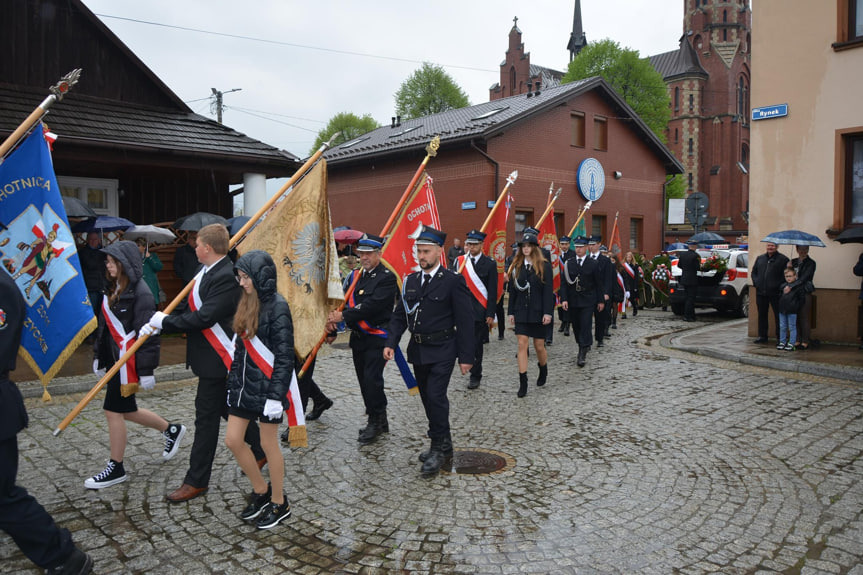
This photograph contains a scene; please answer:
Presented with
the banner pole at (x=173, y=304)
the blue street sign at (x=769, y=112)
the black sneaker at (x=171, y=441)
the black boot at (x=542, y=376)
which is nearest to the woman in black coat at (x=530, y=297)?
the black boot at (x=542, y=376)

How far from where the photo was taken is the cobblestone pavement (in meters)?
3.91

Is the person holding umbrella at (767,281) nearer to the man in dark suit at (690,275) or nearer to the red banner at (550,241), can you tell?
the red banner at (550,241)

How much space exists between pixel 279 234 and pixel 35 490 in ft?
8.72

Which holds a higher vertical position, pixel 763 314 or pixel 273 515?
pixel 763 314

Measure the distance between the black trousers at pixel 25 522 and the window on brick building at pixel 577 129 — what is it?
2570 cm

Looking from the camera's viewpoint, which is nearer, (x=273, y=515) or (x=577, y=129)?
(x=273, y=515)

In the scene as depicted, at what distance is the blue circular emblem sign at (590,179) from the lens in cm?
2703

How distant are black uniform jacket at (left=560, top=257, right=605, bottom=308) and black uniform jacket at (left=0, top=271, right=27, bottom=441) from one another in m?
8.76

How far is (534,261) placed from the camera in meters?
8.58

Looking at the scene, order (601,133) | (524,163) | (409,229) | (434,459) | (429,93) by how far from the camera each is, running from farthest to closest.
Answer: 1. (429,93)
2. (601,133)
3. (524,163)
4. (409,229)
5. (434,459)

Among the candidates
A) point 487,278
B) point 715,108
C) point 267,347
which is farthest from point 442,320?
point 715,108

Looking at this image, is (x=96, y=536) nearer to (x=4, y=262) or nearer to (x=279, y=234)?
(x=4, y=262)

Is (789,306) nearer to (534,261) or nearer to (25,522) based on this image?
(534,261)

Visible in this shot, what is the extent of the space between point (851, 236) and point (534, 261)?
5882 millimetres
